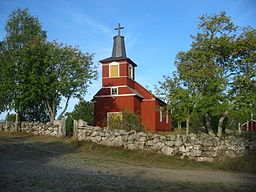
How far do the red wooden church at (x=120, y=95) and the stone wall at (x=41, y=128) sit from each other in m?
8.93

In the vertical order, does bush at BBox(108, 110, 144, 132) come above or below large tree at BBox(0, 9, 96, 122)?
below

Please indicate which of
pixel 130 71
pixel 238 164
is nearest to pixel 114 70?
pixel 130 71

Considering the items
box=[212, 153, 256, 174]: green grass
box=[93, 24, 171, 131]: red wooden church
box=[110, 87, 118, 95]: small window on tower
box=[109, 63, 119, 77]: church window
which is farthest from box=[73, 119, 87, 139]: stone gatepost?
box=[109, 63, 119, 77]: church window

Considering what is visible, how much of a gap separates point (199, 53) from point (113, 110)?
13163mm

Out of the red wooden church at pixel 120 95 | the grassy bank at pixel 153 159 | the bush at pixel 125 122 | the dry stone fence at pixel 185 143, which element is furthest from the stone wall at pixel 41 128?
the red wooden church at pixel 120 95

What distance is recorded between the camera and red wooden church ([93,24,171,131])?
32969 millimetres

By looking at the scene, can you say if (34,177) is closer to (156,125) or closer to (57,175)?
(57,175)

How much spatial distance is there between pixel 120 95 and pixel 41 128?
11.4 m

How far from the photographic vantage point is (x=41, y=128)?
81.5 feet

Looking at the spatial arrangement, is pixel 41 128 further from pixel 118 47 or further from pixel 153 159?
pixel 118 47

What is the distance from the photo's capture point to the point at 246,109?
23.2 m

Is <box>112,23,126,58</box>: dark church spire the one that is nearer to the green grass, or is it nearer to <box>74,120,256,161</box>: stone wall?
<box>74,120,256,161</box>: stone wall

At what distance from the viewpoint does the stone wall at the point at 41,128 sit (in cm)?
2248

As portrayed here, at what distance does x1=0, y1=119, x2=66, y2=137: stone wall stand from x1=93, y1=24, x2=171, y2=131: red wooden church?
8935mm
